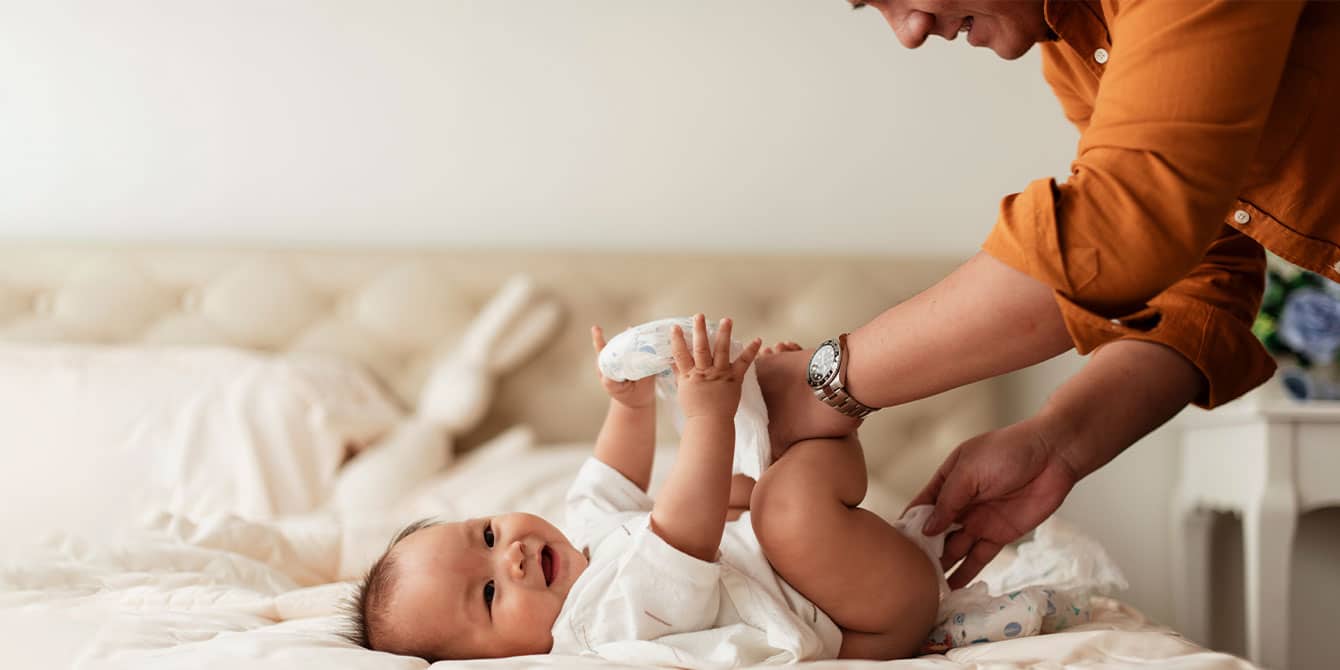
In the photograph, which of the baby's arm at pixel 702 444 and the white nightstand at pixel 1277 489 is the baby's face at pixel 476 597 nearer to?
the baby's arm at pixel 702 444

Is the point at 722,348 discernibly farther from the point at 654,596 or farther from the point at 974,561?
the point at 974,561

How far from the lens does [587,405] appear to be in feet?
7.50

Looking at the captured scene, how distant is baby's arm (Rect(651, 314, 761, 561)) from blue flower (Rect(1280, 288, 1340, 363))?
1.59 metres

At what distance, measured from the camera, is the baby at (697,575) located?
98cm

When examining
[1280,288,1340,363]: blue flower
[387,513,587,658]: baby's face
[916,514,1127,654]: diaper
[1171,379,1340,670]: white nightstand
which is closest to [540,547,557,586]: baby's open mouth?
[387,513,587,658]: baby's face

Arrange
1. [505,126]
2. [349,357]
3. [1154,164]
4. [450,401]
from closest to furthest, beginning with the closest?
1. [1154,164]
2. [450,401]
3. [349,357]
4. [505,126]

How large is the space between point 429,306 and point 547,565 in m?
1.27

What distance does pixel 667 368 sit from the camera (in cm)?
102

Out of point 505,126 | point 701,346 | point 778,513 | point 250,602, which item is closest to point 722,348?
point 701,346

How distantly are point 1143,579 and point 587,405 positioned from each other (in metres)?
1.36

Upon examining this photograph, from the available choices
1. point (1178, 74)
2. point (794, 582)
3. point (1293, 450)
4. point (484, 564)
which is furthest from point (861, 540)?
point (1293, 450)

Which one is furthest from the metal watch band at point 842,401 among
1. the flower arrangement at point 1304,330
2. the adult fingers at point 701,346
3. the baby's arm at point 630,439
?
the flower arrangement at point 1304,330

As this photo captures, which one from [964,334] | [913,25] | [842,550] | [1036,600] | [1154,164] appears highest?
[913,25]

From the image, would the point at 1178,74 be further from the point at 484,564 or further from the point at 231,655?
the point at 231,655
